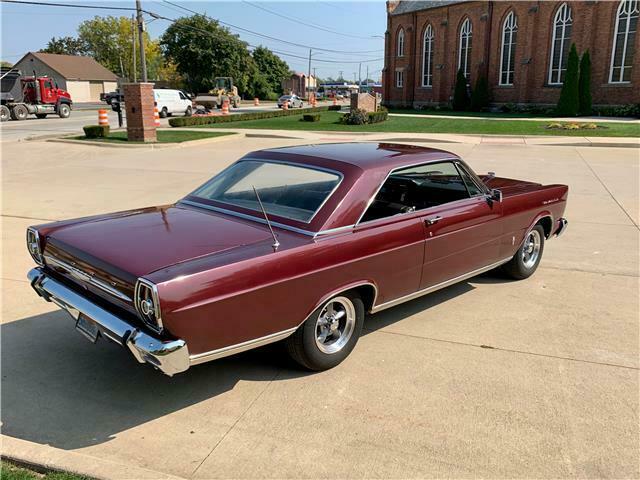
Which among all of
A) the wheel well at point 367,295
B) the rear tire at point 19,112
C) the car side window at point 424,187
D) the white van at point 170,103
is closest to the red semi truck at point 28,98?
the rear tire at point 19,112

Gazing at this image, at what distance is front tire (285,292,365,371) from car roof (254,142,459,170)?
3.41ft

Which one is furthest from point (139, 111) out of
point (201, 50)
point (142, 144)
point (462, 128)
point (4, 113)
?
point (201, 50)

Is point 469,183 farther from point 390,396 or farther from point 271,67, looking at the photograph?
point 271,67

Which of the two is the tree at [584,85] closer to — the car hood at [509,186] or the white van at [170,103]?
the white van at [170,103]

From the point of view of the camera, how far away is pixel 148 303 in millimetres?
2932

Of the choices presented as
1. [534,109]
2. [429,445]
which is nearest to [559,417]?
[429,445]

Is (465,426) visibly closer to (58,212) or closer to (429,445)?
(429,445)

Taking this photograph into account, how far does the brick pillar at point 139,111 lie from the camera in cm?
1934

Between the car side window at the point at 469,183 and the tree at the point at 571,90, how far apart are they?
1257 inches

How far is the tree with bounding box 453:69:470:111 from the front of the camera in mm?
40688

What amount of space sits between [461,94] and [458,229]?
128 feet

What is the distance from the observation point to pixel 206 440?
3074 mm

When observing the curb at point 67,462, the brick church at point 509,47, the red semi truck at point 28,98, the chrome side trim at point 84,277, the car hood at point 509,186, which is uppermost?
the brick church at point 509,47

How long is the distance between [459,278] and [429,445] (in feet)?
6.67
